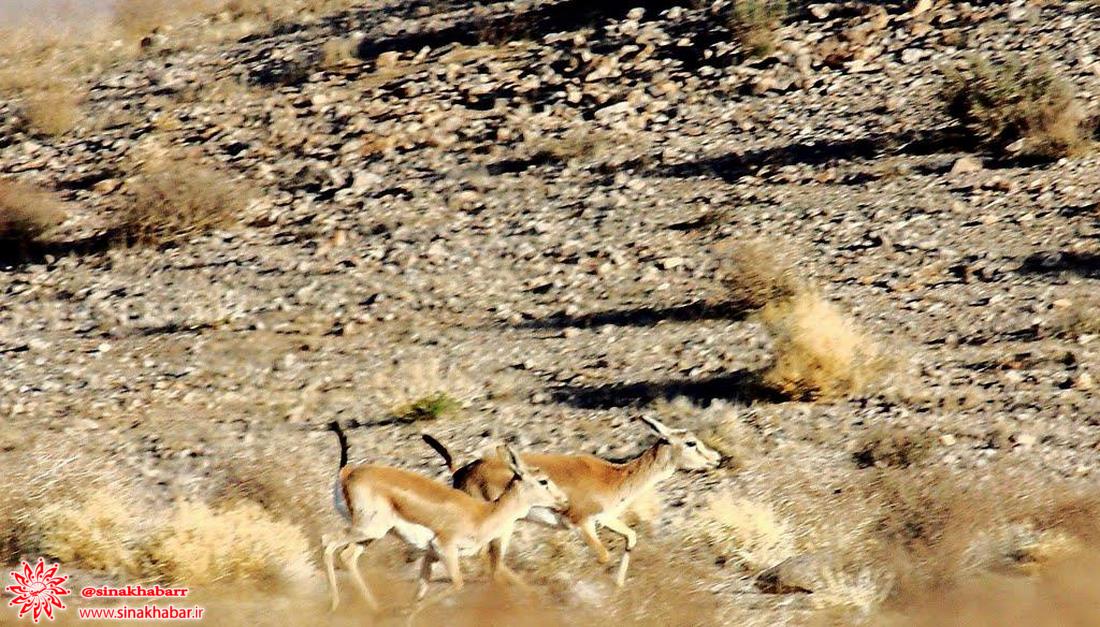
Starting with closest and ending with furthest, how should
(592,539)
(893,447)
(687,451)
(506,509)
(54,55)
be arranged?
(506,509), (592,539), (687,451), (893,447), (54,55)

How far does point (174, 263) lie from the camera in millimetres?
15516

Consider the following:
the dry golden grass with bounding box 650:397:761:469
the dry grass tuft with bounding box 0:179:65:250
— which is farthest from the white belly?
the dry grass tuft with bounding box 0:179:65:250

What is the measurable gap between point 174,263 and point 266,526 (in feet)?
21.5

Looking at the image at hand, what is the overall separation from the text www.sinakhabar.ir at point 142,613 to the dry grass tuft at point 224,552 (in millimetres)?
421

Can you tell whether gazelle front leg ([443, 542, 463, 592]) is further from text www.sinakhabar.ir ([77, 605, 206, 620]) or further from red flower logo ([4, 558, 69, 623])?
red flower logo ([4, 558, 69, 623])

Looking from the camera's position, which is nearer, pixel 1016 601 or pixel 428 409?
pixel 1016 601

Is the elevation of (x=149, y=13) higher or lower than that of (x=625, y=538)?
lower

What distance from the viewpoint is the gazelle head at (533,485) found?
8922 millimetres

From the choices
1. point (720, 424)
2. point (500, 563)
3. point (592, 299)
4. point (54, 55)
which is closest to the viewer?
point (500, 563)

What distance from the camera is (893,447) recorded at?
416 inches

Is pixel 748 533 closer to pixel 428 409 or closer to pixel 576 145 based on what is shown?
pixel 428 409

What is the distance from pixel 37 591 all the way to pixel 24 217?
8.82 metres

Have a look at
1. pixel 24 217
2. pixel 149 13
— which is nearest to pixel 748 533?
pixel 24 217

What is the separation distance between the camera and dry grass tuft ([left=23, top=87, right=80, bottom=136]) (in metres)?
19.6
